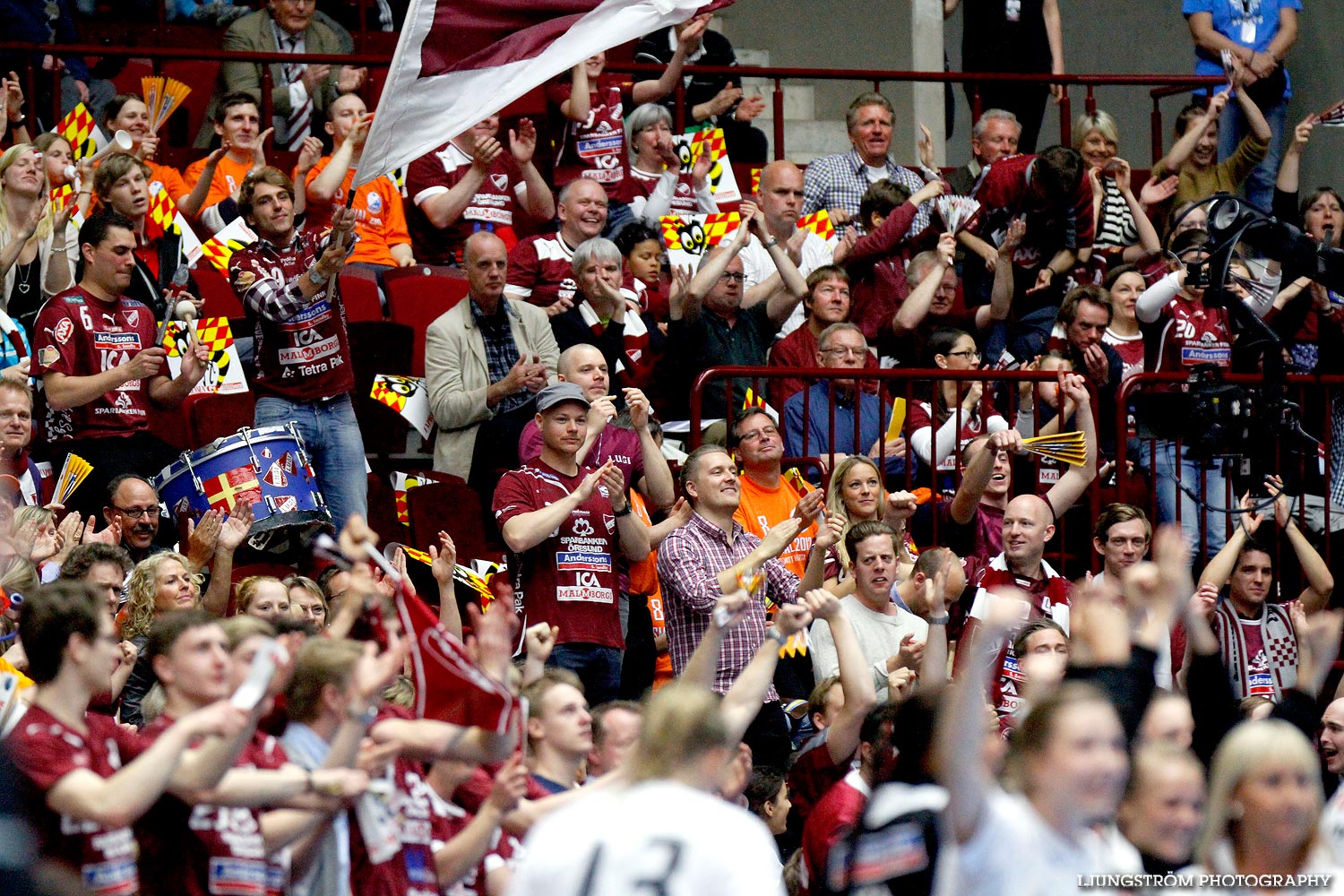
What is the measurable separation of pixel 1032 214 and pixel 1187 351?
1.85 metres

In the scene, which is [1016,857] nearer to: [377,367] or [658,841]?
[658,841]

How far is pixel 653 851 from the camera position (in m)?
4.35

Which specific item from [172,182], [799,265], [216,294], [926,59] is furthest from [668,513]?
[926,59]

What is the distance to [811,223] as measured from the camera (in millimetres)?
12406

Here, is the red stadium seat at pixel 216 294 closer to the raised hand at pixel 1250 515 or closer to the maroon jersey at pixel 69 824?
the raised hand at pixel 1250 515

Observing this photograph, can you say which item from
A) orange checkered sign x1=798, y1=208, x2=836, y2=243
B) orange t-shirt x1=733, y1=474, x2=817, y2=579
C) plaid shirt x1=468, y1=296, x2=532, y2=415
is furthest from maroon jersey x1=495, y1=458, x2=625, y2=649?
orange checkered sign x1=798, y1=208, x2=836, y2=243

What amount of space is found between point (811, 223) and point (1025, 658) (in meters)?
5.14

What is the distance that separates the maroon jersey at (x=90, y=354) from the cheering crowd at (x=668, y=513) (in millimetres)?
18

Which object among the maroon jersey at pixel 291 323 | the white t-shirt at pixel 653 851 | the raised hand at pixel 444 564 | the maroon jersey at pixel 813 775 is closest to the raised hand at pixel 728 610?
the maroon jersey at pixel 813 775

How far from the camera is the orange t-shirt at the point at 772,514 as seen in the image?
30.0ft

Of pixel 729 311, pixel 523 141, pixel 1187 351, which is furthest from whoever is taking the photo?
pixel 523 141

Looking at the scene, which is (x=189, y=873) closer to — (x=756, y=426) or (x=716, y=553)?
(x=716, y=553)

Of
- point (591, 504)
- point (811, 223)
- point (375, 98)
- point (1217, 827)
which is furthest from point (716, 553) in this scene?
point (375, 98)

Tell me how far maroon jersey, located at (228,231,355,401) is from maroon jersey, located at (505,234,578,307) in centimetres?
173
